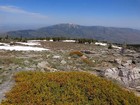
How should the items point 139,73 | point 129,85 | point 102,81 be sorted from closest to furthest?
1. point 102,81
2. point 129,85
3. point 139,73

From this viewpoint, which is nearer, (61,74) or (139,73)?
(61,74)

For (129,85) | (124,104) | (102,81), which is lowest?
(129,85)

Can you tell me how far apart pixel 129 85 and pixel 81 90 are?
8525 mm

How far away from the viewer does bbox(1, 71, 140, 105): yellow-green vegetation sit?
10961 millimetres

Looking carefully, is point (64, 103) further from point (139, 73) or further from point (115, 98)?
point (139, 73)

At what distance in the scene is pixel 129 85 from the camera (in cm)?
1920

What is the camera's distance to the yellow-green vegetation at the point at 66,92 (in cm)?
1096

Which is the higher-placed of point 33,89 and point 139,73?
point 33,89

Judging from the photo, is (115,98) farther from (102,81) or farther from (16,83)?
(16,83)

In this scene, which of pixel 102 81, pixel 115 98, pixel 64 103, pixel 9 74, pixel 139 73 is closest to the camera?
pixel 64 103

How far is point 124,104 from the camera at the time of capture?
11438mm

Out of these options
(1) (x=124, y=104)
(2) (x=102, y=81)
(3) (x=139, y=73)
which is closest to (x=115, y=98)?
(1) (x=124, y=104)

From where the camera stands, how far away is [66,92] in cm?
1147

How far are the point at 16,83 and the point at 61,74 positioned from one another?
246 cm
